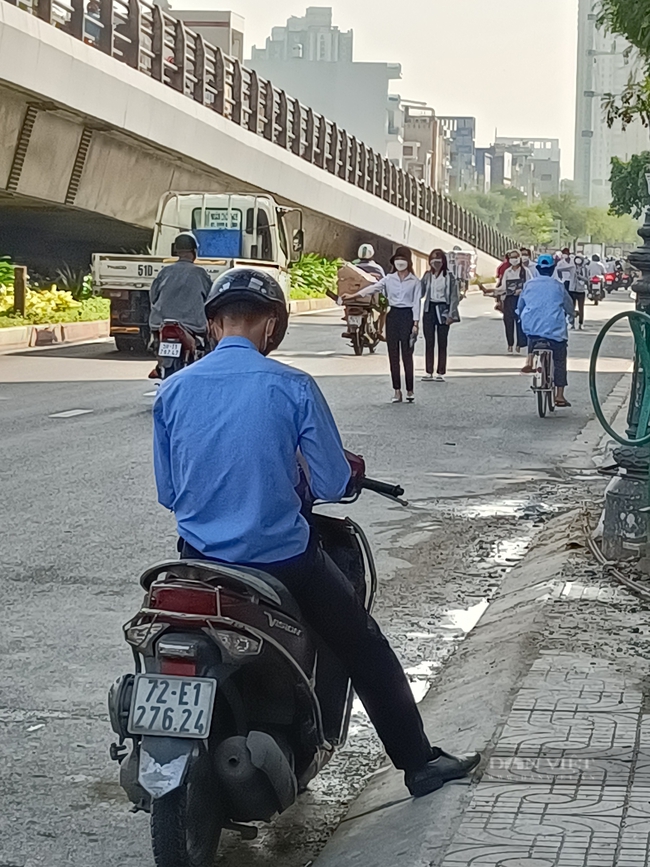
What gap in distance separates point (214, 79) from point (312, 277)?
423 inches

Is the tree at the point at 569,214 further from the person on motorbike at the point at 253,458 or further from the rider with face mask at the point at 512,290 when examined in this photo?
the person on motorbike at the point at 253,458

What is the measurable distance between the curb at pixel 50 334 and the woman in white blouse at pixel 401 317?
346 inches

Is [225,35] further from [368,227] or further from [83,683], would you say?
[83,683]

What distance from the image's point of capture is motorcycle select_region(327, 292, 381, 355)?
78.9 ft

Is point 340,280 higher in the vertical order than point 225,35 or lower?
lower

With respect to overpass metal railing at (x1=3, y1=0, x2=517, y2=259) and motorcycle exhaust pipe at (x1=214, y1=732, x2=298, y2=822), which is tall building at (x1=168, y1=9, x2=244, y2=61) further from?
motorcycle exhaust pipe at (x1=214, y1=732, x2=298, y2=822)

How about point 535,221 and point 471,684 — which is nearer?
point 471,684

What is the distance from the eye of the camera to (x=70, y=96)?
83.0 feet

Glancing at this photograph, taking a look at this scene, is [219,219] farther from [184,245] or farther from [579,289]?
[184,245]

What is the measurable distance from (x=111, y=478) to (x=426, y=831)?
7.34m

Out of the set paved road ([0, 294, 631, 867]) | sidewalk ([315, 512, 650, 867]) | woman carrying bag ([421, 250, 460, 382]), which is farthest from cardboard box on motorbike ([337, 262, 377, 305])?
sidewalk ([315, 512, 650, 867])

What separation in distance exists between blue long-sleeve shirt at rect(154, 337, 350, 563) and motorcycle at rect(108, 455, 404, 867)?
0.45 ft

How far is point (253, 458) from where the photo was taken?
4141 mm

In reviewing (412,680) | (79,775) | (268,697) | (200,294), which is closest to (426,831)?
(268,697)
